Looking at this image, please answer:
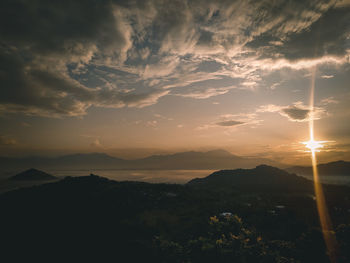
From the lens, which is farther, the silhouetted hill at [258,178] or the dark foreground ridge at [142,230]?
the silhouetted hill at [258,178]

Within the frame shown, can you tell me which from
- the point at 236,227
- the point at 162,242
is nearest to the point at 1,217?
the point at 162,242

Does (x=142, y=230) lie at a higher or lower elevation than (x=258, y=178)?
higher

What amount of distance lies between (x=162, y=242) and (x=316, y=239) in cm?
713

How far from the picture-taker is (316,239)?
815 cm

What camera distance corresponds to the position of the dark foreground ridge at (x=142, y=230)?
26.5 ft

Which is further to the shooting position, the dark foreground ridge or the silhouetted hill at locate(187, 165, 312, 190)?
the silhouetted hill at locate(187, 165, 312, 190)

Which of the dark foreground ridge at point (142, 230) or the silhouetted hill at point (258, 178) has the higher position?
the dark foreground ridge at point (142, 230)

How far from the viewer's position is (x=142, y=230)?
2786 centimetres

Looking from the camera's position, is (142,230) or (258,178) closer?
(142,230)

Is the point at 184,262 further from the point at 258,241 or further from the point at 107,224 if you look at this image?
the point at 107,224

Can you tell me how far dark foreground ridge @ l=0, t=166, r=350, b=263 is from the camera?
8.09 meters

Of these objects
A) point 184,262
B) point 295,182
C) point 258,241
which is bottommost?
point 295,182

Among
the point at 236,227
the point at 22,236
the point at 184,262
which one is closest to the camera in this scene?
the point at 184,262

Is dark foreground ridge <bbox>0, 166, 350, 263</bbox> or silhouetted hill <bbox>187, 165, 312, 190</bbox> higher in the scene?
dark foreground ridge <bbox>0, 166, 350, 263</bbox>
